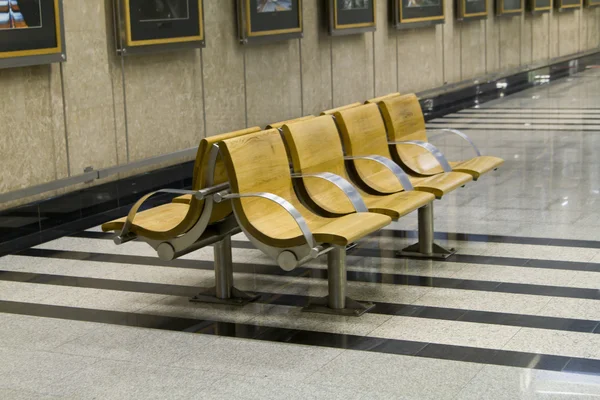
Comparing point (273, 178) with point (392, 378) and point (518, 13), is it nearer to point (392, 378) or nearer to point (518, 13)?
point (392, 378)

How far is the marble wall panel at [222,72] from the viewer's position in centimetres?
1009

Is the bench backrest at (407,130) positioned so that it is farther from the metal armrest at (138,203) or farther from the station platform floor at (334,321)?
the metal armrest at (138,203)

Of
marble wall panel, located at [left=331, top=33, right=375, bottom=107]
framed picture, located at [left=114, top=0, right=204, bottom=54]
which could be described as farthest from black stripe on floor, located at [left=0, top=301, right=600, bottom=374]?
marble wall panel, located at [left=331, top=33, right=375, bottom=107]

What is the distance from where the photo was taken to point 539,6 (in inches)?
883

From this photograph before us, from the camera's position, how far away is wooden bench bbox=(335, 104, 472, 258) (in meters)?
6.63

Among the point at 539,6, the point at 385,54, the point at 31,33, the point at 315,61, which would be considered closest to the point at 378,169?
the point at 31,33

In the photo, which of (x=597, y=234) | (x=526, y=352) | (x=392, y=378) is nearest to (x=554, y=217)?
(x=597, y=234)

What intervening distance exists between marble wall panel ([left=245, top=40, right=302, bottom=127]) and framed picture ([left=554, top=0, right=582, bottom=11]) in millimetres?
14730

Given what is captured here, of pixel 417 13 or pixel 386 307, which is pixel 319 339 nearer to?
pixel 386 307

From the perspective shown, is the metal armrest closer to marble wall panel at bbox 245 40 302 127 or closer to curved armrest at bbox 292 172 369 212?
curved armrest at bbox 292 172 369 212

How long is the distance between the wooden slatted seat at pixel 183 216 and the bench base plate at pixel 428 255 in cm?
154

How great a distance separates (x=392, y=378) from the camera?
4484mm

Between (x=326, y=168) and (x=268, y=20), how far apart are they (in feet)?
16.3

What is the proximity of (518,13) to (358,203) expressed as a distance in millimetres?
16154
